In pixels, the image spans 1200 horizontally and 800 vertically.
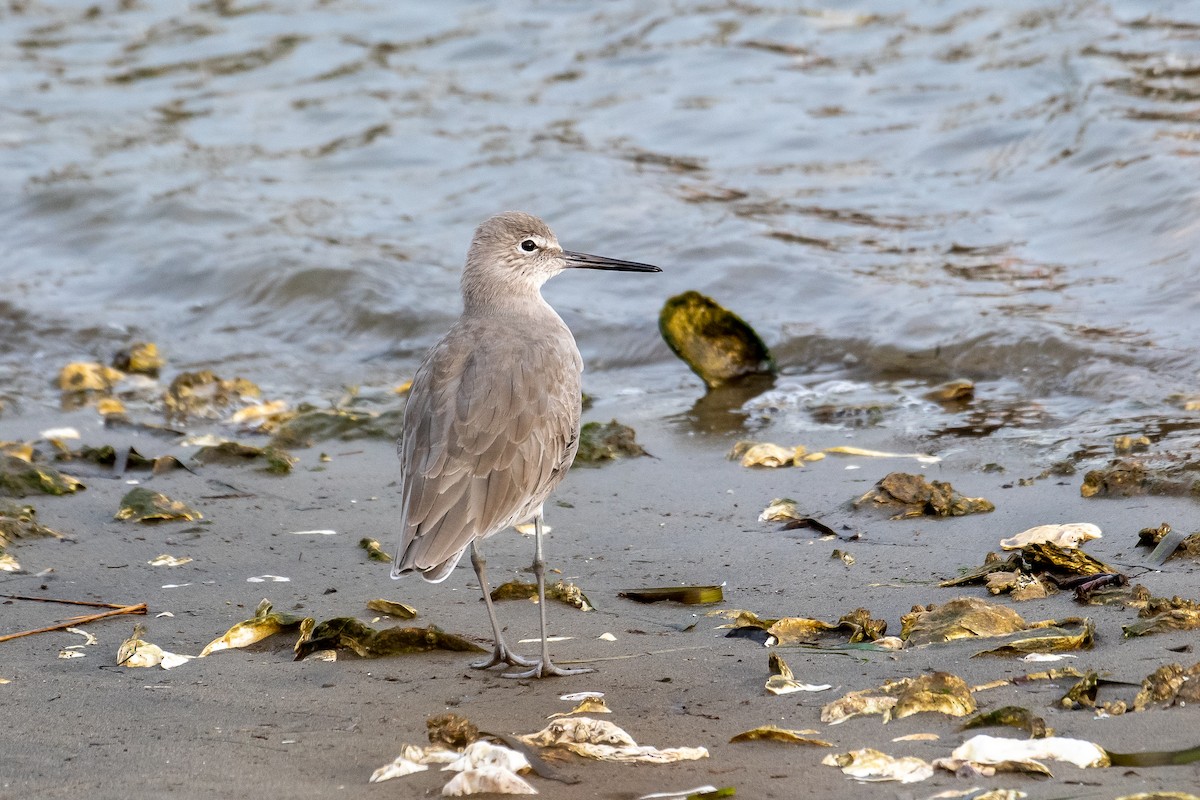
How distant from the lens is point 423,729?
3756mm

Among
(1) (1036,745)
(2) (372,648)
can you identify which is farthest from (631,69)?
(1) (1036,745)

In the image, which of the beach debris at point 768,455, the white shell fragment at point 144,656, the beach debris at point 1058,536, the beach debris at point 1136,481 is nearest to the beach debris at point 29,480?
the white shell fragment at point 144,656

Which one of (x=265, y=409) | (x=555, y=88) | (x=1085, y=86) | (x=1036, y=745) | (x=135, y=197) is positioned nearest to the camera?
(x=1036, y=745)

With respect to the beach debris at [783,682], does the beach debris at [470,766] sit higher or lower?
higher

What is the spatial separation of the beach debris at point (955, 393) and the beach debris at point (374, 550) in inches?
122

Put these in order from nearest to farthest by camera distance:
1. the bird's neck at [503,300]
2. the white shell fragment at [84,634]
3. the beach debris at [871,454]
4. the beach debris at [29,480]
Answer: the white shell fragment at [84,634] → the bird's neck at [503,300] → the beach debris at [29,480] → the beach debris at [871,454]

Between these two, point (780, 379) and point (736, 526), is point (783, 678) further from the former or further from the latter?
point (780, 379)

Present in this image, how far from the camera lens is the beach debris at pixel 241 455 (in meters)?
6.48

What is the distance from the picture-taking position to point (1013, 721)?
11.2 ft

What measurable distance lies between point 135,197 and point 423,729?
9242 millimetres

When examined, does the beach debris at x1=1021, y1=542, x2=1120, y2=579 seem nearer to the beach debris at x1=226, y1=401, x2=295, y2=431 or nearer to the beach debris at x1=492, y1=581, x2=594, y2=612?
the beach debris at x1=492, y1=581, x2=594, y2=612

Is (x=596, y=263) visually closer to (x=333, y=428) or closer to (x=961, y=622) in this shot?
(x=333, y=428)

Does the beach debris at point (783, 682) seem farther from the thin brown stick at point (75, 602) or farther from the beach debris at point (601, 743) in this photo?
the thin brown stick at point (75, 602)

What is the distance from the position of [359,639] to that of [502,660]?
0.45 m
